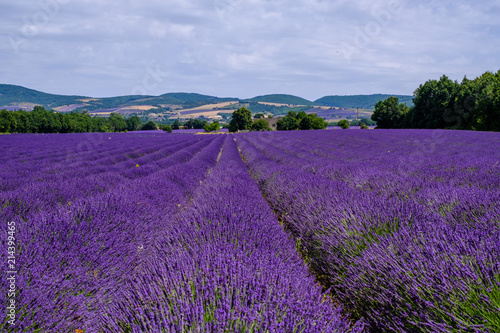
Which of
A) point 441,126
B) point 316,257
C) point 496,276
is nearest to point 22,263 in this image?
point 316,257

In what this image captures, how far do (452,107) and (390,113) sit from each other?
13.8 metres

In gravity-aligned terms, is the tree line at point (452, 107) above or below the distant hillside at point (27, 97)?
below

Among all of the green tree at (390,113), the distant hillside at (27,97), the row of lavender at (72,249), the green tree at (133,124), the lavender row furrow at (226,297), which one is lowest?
the green tree at (133,124)

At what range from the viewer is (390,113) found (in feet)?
179

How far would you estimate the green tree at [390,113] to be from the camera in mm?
54344

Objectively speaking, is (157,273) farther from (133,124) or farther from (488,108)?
(133,124)

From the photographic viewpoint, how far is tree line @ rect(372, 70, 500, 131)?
108 feet

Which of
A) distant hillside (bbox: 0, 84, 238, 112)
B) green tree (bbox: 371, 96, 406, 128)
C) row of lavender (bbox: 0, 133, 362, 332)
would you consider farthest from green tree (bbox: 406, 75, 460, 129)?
distant hillside (bbox: 0, 84, 238, 112)

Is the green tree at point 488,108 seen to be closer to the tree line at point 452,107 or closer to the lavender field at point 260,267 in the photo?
the tree line at point 452,107

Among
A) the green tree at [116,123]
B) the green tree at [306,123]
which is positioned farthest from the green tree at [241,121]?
the green tree at [116,123]

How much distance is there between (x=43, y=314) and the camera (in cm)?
164

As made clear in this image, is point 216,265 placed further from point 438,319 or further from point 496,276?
point 496,276

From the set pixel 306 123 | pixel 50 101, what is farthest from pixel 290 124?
pixel 50 101

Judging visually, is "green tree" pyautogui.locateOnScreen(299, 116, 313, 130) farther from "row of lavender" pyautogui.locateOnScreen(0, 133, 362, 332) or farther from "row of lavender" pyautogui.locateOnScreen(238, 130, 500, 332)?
"row of lavender" pyautogui.locateOnScreen(0, 133, 362, 332)
